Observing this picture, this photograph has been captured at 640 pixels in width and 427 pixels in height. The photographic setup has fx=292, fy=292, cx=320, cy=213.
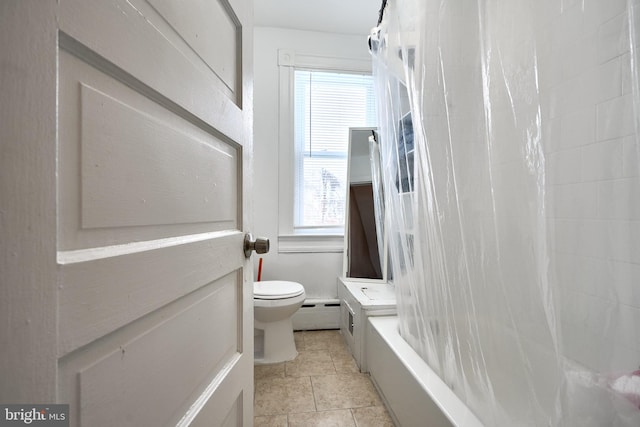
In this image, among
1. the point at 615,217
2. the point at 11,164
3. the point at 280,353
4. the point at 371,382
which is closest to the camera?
the point at 11,164

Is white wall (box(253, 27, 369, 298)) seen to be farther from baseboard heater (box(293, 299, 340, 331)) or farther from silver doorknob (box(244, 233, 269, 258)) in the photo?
silver doorknob (box(244, 233, 269, 258))

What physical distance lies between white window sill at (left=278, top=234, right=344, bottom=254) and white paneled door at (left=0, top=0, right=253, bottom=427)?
182 centimetres

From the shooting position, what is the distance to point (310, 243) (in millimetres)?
A: 2496

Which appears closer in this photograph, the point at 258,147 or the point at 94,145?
the point at 94,145

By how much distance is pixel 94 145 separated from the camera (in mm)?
312

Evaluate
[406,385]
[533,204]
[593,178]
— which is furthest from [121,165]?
[406,385]

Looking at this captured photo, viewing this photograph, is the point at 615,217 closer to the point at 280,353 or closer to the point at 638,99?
the point at 638,99

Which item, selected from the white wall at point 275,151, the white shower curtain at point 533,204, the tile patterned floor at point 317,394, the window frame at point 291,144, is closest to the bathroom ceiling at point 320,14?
the white wall at point 275,151

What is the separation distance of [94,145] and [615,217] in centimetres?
98

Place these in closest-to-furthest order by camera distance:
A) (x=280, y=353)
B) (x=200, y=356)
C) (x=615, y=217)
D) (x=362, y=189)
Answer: (x=200, y=356) < (x=615, y=217) < (x=280, y=353) < (x=362, y=189)

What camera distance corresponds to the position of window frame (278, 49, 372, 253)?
243 cm

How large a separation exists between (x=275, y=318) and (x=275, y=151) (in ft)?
4.34

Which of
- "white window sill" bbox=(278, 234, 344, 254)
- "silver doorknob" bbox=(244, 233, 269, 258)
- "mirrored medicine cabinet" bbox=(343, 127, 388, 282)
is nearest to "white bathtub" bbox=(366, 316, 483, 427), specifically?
"mirrored medicine cabinet" bbox=(343, 127, 388, 282)

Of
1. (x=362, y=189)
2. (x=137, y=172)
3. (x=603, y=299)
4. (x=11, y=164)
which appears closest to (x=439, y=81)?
(x=603, y=299)
